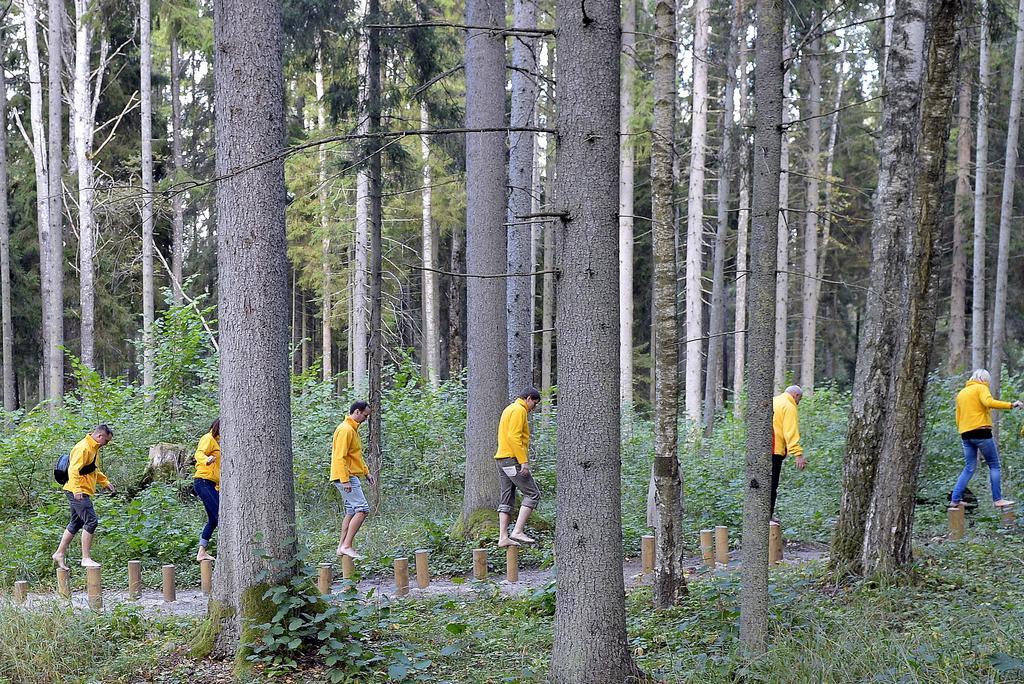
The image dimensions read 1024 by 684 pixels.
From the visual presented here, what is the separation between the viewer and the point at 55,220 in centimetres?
2072

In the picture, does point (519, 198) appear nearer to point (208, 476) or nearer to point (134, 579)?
point (208, 476)

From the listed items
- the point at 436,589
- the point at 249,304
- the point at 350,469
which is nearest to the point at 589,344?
the point at 249,304

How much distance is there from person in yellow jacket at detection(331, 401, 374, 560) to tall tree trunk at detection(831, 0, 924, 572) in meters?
5.52

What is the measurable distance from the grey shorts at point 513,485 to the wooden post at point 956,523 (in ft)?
16.8

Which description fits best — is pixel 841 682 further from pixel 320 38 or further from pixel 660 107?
pixel 320 38

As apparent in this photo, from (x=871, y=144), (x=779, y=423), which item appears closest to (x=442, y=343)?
(x=871, y=144)

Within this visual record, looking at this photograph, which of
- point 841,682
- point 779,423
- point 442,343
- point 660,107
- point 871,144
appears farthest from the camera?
point 442,343

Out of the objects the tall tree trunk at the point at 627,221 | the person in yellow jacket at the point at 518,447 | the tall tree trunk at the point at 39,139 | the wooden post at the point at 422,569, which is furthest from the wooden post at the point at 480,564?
the tall tree trunk at the point at 39,139

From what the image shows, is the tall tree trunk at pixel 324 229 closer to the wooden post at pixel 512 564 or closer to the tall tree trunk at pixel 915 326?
the wooden post at pixel 512 564

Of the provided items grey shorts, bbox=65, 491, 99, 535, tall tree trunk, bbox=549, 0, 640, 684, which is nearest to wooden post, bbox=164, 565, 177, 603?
grey shorts, bbox=65, 491, 99, 535

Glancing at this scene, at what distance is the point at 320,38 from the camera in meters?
14.4

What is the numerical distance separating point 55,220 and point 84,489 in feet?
39.8

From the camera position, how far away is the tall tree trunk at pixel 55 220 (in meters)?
19.6

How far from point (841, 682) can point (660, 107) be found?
190 inches
